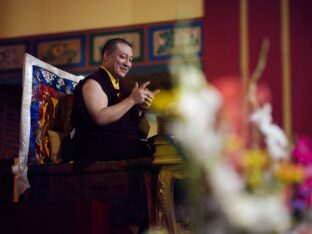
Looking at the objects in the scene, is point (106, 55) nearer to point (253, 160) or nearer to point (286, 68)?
point (286, 68)

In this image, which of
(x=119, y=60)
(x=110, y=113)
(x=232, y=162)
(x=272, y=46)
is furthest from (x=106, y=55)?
(x=232, y=162)

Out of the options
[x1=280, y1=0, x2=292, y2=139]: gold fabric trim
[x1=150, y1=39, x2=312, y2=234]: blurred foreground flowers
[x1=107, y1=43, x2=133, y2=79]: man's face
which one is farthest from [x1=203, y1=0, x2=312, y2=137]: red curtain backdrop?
[x1=107, y1=43, x2=133, y2=79]: man's face

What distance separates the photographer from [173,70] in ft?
3.53

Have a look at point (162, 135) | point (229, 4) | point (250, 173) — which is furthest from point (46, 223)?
point (250, 173)

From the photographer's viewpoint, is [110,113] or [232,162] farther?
[110,113]

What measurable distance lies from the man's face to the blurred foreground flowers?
1.79 m

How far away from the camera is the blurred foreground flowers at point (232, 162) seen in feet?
3.31

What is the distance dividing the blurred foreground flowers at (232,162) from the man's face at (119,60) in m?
1.79

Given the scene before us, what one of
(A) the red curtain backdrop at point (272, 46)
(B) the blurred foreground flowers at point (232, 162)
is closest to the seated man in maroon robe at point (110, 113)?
(A) the red curtain backdrop at point (272, 46)

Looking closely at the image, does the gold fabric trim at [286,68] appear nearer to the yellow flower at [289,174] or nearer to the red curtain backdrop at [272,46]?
the red curtain backdrop at [272,46]

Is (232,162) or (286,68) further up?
(286,68)

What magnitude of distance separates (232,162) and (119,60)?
1911 mm

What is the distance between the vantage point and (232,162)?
43.6 inches

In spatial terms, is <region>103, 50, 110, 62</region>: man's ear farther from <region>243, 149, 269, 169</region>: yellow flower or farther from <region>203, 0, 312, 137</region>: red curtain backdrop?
<region>243, 149, 269, 169</region>: yellow flower
